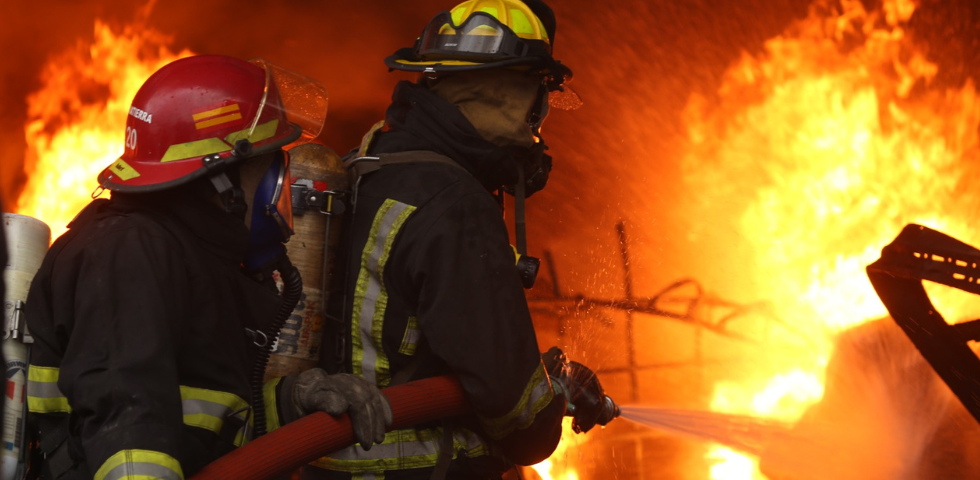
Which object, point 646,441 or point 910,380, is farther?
point 646,441

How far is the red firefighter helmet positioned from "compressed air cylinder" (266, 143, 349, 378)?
232mm

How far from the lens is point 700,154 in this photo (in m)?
6.89

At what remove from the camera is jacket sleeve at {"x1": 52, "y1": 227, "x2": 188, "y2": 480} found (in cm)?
184

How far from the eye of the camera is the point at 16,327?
216 centimetres

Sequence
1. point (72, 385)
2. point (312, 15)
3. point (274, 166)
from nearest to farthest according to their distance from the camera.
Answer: point (72, 385) < point (274, 166) < point (312, 15)

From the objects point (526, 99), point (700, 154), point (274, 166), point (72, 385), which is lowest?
point (72, 385)

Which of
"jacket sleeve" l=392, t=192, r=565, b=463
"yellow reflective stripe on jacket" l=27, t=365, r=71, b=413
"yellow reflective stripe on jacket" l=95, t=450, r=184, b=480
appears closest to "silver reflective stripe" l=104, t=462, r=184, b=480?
"yellow reflective stripe on jacket" l=95, t=450, r=184, b=480

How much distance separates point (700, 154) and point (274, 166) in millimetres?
4985

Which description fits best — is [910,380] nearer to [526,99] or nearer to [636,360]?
[636,360]

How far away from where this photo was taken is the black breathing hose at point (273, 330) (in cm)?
239

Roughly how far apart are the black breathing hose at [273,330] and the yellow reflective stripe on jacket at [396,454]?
0.29 metres

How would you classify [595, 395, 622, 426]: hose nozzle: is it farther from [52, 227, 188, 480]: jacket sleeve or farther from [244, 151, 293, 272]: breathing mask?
[52, 227, 188, 480]: jacket sleeve

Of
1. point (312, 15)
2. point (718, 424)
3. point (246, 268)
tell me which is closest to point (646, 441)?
point (718, 424)

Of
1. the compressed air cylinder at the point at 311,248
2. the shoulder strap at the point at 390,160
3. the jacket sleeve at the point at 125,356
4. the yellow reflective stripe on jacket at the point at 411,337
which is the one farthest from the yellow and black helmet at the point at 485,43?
the jacket sleeve at the point at 125,356
